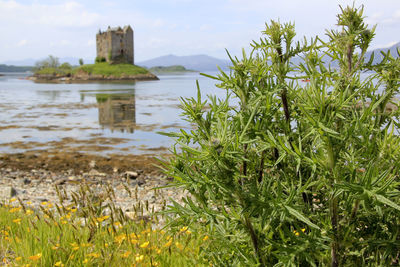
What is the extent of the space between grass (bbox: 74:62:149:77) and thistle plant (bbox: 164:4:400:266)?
299ft

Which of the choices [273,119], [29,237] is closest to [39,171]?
[29,237]

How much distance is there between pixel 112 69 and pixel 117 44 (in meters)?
8.86

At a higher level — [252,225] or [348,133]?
[348,133]

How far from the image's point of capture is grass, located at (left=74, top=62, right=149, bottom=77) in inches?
3568

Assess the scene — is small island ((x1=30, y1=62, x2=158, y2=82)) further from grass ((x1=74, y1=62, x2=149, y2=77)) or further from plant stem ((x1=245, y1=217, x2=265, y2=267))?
plant stem ((x1=245, y1=217, x2=265, y2=267))

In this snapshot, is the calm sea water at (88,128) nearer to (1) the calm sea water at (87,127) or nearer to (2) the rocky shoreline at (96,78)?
(1) the calm sea water at (87,127)

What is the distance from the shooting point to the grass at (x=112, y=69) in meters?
90.6

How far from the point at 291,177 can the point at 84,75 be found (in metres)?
98.5

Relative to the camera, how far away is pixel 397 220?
76.2 inches

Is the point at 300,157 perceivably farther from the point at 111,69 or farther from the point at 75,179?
the point at 111,69

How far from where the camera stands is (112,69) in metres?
92.6

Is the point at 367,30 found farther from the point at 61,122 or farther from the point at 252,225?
the point at 61,122

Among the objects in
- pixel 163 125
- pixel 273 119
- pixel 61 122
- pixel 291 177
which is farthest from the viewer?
pixel 61 122

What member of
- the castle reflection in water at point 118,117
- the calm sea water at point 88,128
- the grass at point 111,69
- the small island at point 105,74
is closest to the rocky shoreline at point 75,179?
the calm sea water at point 88,128
